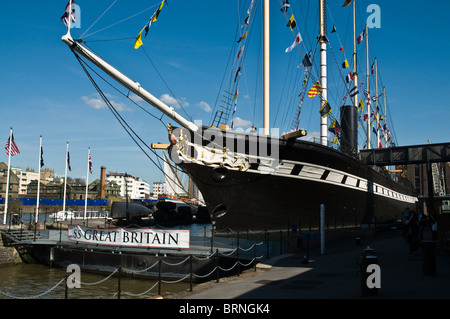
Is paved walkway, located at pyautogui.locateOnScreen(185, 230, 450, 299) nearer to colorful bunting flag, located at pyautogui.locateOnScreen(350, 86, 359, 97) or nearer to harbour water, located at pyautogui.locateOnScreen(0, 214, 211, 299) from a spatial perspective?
harbour water, located at pyautogui.locateOnScreen(0, 214, 211, 299)

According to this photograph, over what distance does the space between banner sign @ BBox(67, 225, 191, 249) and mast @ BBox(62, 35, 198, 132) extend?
515 centimetres

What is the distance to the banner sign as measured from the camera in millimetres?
14992

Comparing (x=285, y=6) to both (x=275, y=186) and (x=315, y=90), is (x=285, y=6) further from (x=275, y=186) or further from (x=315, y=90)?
(x=275, y=186)

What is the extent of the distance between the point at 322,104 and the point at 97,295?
16.6 meters

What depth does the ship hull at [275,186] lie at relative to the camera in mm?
17500

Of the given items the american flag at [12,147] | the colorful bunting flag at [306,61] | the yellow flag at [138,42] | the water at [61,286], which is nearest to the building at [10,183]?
the american flag at [12,147]

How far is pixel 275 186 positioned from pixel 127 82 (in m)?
8.83

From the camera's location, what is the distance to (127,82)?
1495 cm

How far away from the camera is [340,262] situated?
12.4 meters

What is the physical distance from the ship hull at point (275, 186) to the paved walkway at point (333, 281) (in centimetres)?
448

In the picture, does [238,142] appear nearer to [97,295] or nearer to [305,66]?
[305,66]

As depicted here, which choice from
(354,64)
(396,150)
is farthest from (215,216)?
(354,64)

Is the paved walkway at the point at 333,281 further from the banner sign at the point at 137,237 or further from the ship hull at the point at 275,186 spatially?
the ship hull at the point at 275,186

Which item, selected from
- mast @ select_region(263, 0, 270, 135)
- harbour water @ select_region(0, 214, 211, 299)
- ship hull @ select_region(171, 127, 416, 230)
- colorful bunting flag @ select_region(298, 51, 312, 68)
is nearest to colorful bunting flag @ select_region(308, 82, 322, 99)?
colorful bunting flag @ select_region(298, 51, 312, 68)
